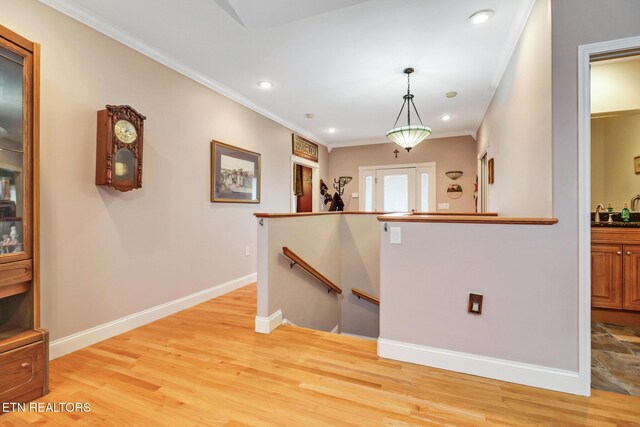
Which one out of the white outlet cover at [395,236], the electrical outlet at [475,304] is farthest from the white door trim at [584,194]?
the white outlet cover at [395,236]

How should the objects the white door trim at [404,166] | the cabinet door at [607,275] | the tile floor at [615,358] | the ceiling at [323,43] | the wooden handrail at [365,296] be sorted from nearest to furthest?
the tile floor at [615,358]
the ceiling at [323,43]
the cabinet door at [607,275]
the wooden handrail at [365,296]
the white door trim at [404,166]

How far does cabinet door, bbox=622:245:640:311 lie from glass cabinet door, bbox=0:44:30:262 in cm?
479

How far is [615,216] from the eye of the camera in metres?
3.22

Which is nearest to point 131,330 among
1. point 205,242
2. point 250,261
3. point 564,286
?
point 205,242

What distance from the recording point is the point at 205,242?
3566 mm

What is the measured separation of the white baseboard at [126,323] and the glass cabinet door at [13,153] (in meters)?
0.95

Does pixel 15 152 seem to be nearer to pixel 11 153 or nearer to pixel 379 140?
pixel 11 153

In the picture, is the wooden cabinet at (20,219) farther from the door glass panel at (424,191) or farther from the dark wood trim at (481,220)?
the door glass panel at (424,191)

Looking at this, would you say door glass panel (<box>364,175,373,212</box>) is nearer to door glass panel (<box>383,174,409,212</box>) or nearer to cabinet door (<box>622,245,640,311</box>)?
door glass panel (<box>383,174,409,212</box>)

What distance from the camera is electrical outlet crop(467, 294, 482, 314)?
76.0 inches

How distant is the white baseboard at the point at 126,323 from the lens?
221cm

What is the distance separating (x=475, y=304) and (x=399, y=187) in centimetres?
484

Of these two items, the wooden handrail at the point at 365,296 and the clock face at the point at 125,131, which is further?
the wooden handrail at the point at 365,296

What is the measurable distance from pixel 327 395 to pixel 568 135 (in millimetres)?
2086
